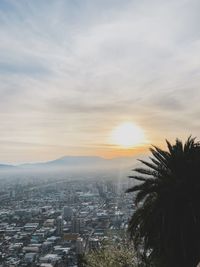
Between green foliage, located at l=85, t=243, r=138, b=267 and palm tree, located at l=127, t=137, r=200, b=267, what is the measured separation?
5.71 meters

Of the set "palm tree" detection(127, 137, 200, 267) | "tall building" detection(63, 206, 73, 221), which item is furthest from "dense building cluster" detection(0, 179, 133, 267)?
"palm tree" detection(127, 137, 200, 267)

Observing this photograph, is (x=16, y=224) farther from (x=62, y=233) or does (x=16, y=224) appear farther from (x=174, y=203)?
(x=174, y=203)

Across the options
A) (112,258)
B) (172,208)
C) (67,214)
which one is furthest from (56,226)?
(172,208)

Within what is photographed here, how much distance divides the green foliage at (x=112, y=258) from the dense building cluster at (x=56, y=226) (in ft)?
10.9

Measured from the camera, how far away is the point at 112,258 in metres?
22.7

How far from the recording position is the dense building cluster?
5728 centimetres

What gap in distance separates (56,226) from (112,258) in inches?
2638

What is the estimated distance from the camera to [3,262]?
57.6 metres

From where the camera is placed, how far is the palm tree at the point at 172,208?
1543 centimetres

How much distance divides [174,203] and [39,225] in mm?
81151

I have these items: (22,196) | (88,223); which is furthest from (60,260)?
(22,196)

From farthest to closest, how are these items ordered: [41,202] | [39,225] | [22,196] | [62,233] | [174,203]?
[22,196] → [41,202] → [39,225] → [62,233] → [174,203]

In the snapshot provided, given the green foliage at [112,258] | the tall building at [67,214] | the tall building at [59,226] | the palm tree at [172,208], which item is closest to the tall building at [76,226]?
the tall building at [59,226]

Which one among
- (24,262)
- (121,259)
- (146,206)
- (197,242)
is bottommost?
(24,262)
